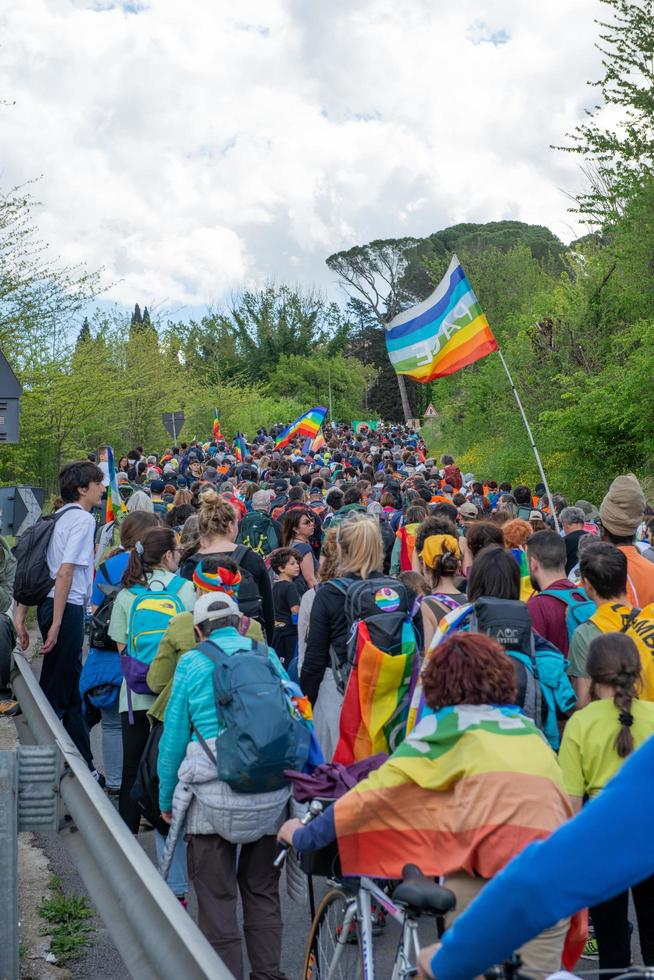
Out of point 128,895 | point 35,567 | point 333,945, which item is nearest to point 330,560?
point 35,567

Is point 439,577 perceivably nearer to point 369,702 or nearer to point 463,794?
point 369,702

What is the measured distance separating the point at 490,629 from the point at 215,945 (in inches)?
65.6

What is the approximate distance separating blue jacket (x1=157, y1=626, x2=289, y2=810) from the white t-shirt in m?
2.76

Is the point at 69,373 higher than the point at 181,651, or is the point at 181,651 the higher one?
the point at 69,373

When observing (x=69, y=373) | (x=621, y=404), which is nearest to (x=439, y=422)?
(x=69, y=373)

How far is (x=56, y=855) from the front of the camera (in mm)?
6309

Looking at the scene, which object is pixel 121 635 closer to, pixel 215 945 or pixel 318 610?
pixel 318 610

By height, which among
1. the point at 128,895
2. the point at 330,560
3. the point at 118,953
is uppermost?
the point at 330,560

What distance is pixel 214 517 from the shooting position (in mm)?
6535

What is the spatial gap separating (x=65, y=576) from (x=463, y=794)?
4.56 meters

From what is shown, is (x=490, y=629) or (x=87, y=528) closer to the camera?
(x=490, y=629)

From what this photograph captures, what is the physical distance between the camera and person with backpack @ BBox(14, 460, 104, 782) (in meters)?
7.09

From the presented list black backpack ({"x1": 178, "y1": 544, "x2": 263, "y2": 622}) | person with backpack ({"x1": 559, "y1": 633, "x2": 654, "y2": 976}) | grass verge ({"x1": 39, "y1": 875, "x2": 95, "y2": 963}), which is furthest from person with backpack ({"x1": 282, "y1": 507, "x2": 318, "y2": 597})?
person with backpack ({"x1": 559, "y1": 633, "x2": 654, "y2": 976})

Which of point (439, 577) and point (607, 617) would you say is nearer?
point (607, 617)
